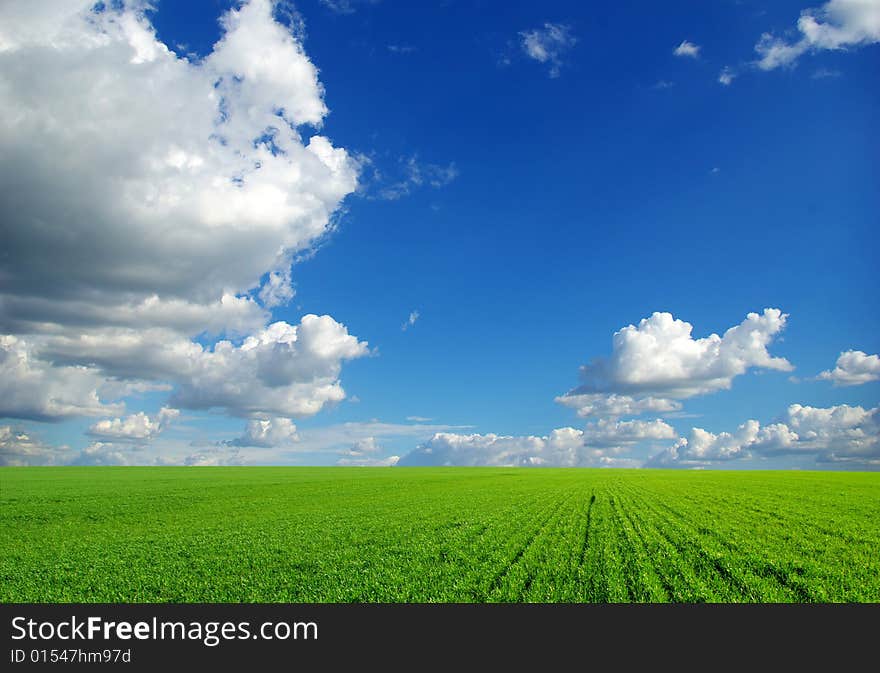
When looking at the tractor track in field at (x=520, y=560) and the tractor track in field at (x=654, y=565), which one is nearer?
the tractor track in field at (x=654, y=565)

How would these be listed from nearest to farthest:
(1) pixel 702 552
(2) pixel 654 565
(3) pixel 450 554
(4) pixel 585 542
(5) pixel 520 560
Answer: (2) pixel 654 565 < (5) pixel 520 560 < (3) pixel 450 554 < (1) pixel 702 552 < (4) pixel 585 542

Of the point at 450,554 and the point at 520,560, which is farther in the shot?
the point at 450,554

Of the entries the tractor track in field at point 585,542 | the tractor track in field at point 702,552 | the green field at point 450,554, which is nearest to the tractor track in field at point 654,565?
the green field at point 450,554

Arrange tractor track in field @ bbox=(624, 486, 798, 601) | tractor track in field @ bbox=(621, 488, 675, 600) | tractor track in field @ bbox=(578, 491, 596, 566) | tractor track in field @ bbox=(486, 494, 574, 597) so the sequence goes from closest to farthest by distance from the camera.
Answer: tractor track in field @ bbox=(621, 488, 675, 600), tractor track in field @ bbox=(486, 494, 574, 597), tractor track in field @ bbox=(624, 486, 798, 601), tractor track in field @ bbox=(578, 491, 596, 566)

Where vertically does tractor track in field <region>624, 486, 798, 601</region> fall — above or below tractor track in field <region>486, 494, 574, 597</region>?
below

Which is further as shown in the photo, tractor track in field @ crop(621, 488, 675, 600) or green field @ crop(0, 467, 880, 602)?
green field @ crop(0, 467, 880, 602)

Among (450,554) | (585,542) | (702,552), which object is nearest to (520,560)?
(450,554)

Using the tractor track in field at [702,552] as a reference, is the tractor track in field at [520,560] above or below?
above

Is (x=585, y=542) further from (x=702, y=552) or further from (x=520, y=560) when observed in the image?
(x=520, y=560)

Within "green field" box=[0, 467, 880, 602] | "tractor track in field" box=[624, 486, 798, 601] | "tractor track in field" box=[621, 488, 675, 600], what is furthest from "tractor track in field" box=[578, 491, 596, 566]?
"tractor track in field" box=[624, 486, 798, 601]

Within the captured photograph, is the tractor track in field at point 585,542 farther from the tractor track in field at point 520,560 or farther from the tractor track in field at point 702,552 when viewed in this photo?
the tractor track in field at point 702,552

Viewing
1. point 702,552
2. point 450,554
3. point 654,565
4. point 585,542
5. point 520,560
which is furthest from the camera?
point 585,542

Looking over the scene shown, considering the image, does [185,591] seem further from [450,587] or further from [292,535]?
[292,535]

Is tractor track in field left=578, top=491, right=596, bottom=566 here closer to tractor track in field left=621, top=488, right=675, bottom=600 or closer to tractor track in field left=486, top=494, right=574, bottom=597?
tractor track in field left=486, top=494, right=574, bottom=597
